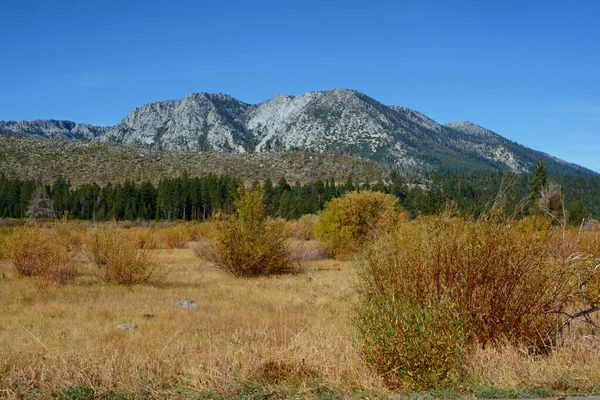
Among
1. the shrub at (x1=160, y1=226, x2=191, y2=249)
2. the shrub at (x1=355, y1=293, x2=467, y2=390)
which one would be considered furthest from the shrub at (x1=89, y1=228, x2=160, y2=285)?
the shrub at (x1=160, y1=226, x2=191, y2=249)

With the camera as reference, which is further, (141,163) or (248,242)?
(141,163)

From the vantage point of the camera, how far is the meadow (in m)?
5.27

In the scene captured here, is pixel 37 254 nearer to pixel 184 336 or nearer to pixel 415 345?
pixel 184 336

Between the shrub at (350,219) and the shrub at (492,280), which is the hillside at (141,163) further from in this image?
the shrub at (492,280)

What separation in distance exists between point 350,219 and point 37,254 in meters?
15.9

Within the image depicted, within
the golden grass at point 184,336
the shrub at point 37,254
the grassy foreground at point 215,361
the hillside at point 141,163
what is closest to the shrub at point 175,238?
the golden grass at point 184,336

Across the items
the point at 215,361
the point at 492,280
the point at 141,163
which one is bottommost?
the point at 215,361

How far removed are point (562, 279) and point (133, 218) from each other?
6988 cm

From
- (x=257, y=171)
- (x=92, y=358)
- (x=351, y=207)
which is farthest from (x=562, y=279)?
(x=257, y=171)

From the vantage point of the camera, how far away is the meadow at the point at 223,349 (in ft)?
17.3

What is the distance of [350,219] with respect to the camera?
88.1ft

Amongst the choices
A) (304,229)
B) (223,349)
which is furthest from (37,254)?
(304,229)

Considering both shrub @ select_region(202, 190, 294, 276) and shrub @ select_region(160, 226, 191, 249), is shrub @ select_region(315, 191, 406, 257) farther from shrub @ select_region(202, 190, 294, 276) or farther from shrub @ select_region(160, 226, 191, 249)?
shrub @ select_region(160, 226, 191, 249)

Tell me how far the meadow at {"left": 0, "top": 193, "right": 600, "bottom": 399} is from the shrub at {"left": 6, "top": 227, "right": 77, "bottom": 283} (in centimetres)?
62
